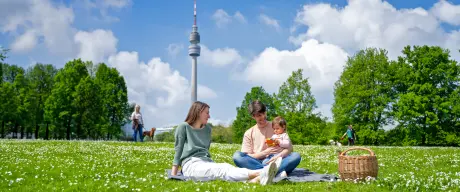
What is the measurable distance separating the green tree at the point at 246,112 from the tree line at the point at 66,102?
17.3m

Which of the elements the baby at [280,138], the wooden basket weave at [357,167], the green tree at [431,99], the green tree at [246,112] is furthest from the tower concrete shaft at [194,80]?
the wooden basket weave at [357,167]

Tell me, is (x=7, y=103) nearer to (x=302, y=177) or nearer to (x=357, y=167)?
(x=302, y=177)

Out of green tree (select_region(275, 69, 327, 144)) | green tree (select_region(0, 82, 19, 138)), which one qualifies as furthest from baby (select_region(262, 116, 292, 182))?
green tree (select_region(0, 82, 19, 138))

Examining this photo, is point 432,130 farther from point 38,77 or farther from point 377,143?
point 38,77

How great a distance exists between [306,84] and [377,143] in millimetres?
11426

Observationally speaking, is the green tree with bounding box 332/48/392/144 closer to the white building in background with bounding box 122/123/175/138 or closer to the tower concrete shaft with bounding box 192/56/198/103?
the white building in background with bounding box 122/123/175/138

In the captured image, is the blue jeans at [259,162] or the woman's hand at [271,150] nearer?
the blue jeans at [259,162]

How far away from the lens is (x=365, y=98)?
163 feet

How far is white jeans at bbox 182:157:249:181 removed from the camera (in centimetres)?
872

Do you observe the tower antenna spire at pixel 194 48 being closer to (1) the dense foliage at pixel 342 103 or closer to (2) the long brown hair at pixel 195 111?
(1) the dense foliage at pixel 342 103

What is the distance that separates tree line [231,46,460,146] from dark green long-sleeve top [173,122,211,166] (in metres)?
40.6

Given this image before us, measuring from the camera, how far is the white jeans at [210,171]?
872 centimetres

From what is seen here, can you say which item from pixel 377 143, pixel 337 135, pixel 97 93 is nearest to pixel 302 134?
pixel 337 135

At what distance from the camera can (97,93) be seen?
58188 mm
